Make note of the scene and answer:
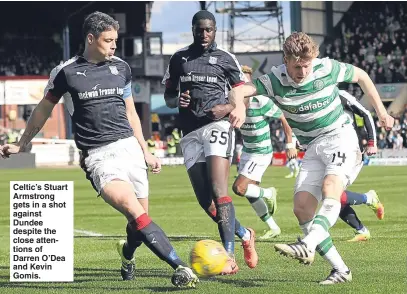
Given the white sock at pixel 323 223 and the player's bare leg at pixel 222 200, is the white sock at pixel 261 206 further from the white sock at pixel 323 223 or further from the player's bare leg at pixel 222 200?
the white sock at pixel 323 223

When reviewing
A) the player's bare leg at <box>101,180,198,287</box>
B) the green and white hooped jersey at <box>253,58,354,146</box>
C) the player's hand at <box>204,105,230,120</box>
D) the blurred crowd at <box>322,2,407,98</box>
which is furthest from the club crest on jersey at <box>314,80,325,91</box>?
the blurred crowd at <box>322,2,407,98</box>

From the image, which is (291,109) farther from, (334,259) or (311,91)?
(334,259)

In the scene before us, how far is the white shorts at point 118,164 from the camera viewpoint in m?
8.27

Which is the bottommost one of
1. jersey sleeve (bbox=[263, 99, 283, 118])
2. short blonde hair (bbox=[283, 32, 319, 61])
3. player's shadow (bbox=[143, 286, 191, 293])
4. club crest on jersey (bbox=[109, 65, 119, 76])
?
player's shadow (bbox=[143, 286, 191, 293])

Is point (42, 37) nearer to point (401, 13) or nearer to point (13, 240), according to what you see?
point (401, 13)

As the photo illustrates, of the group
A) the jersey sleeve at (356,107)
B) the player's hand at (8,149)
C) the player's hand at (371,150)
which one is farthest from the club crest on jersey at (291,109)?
the player's hand at (371,150)

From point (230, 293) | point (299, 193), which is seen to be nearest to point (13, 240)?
point (230, 293)

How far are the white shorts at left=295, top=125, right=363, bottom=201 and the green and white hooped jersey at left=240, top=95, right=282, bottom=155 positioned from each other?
189 inches

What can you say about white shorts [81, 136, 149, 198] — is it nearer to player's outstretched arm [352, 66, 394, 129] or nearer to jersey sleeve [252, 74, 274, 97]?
jersey sleeve [252, 74, 274, 97]

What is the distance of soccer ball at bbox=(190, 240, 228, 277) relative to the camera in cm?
833

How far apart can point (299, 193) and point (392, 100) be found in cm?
4603

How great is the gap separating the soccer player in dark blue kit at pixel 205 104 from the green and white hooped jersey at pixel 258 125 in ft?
10.9

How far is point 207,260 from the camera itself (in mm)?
8336

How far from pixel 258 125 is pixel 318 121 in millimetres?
5007
